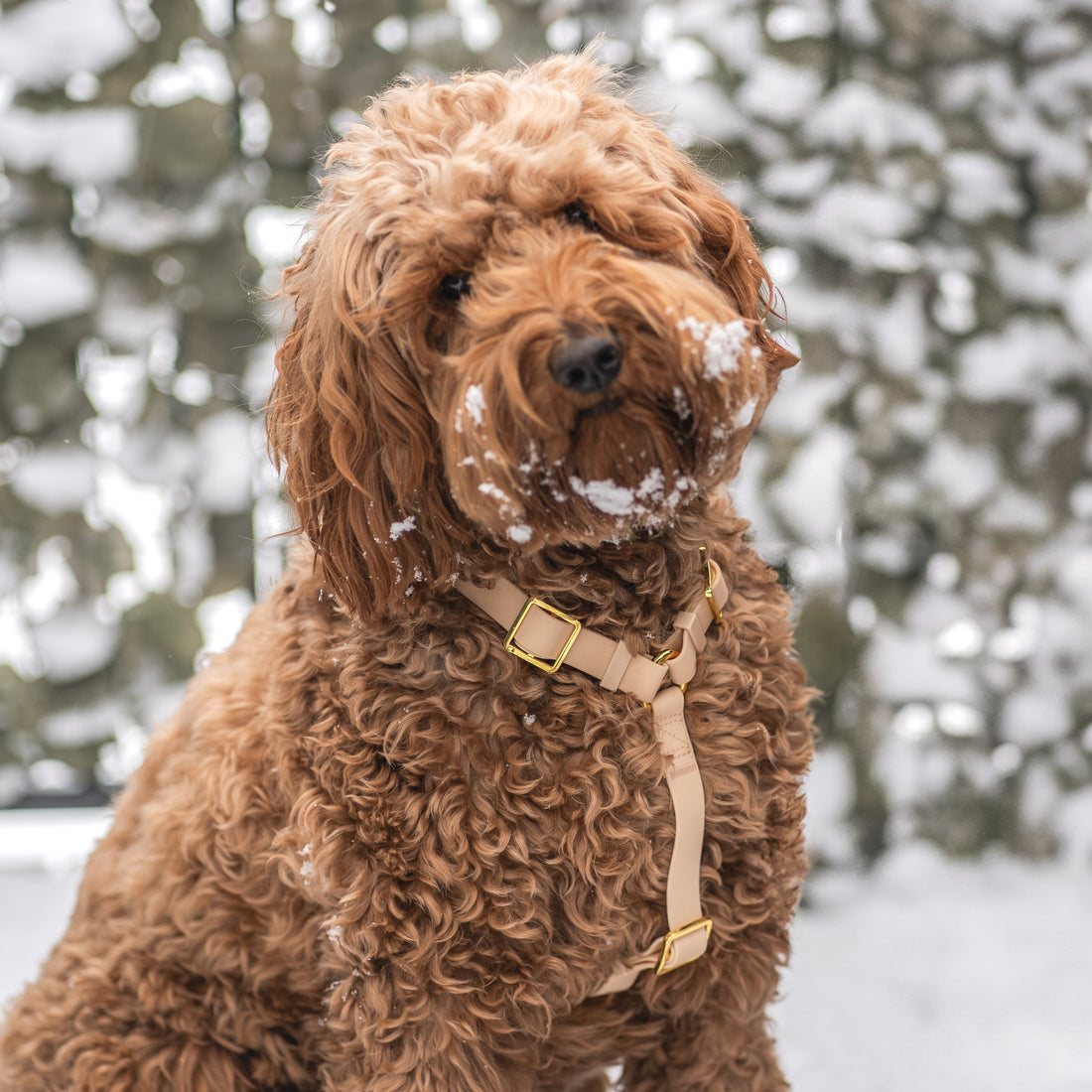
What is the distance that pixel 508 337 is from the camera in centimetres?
103

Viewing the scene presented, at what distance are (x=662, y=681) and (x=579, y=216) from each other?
516 mm

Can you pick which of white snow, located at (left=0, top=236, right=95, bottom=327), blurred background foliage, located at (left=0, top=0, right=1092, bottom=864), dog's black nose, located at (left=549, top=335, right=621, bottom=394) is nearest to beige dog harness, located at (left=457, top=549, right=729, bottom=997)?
dog's black nose, located at (left=549, top=335, right=621, bottom=394)

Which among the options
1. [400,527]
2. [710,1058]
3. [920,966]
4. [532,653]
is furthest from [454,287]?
[920,966]


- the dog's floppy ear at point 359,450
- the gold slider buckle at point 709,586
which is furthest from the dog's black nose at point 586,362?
the gold slider buckle at point 709,586

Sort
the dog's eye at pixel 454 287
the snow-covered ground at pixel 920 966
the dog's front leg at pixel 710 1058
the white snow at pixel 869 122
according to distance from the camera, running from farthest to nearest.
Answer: the white snow at pixel 869 122 → the snow-covered ground at pixel 920 966 → the dog's front leg at pixel 710 1058 → the dog's eye at pixel 454 287

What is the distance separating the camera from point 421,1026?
123 cm

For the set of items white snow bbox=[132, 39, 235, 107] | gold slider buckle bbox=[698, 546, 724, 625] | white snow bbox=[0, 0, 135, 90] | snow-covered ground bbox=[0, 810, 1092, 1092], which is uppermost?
white snow bbox=[0, 0, 135, 90]

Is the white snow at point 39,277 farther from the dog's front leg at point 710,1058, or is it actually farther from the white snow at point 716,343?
the dog's front leg at point 710,1058

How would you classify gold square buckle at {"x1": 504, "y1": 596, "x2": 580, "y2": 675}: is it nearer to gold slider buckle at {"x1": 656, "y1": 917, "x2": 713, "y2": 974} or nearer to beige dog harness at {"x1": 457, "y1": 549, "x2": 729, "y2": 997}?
beige dog harness at {"x1": 457, "y1": 549, "x2": 729, "y2": 997}

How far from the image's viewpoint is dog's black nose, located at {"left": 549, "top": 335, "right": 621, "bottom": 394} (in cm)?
101

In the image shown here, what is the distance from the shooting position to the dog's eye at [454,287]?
3.77 ft

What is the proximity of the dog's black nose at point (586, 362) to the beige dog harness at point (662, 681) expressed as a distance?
291 millimetres

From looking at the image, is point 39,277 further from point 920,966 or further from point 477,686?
point 920,966

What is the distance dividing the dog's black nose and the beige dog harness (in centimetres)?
29
